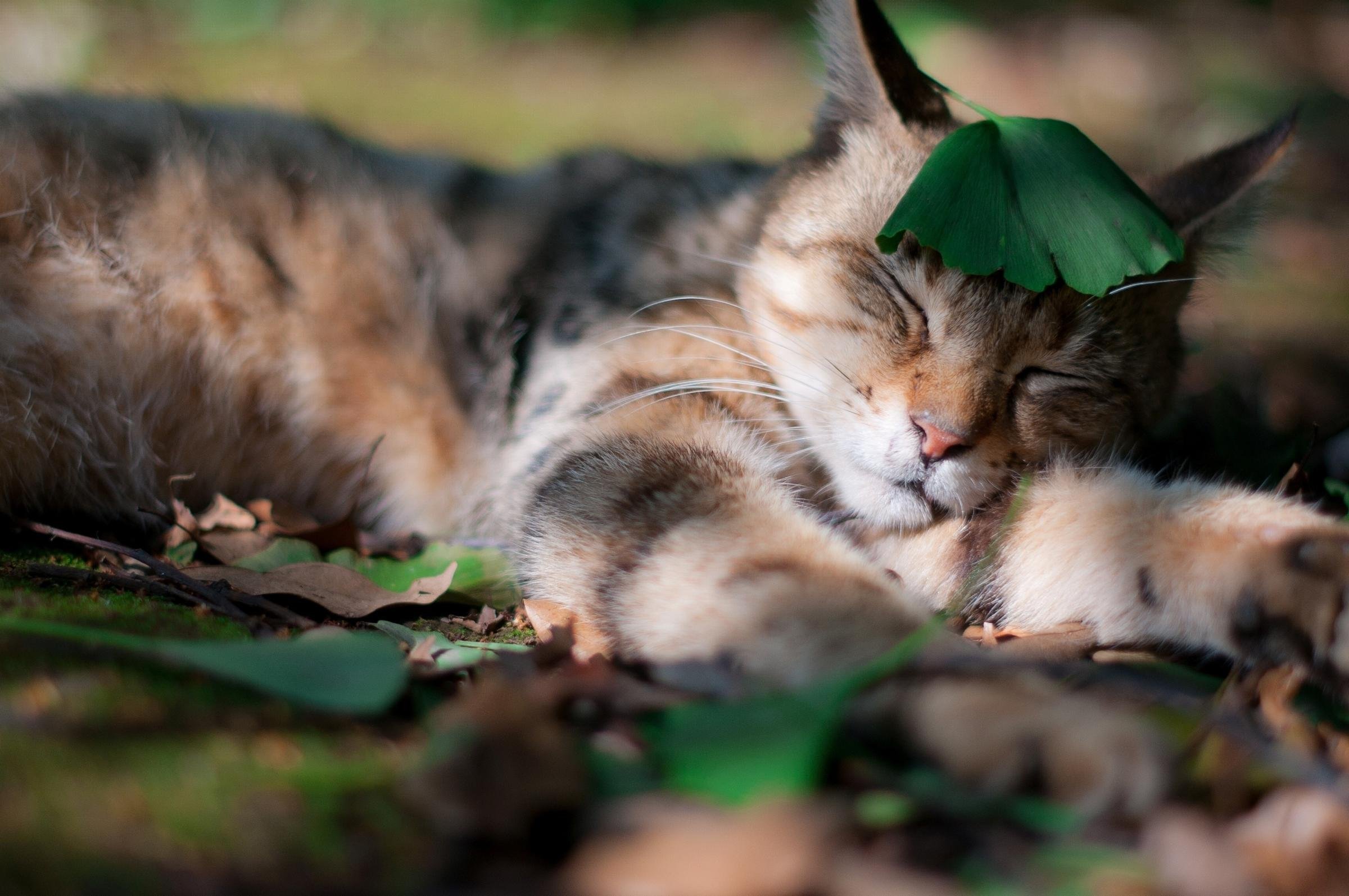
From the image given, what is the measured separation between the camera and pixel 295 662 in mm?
1131

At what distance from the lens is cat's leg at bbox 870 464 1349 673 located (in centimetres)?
138

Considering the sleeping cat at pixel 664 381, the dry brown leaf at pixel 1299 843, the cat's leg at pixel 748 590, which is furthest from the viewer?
the sleeping cat at pixel 664 381

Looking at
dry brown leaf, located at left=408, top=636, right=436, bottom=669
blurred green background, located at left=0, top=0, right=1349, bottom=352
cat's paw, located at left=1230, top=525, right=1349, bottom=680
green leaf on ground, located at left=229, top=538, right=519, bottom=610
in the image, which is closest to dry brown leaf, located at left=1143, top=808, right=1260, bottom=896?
cat's paw, located at left=1230, top=525, right=1349, bottom=680

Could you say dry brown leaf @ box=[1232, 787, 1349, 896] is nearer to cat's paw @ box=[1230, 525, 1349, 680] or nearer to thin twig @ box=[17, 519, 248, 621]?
cat's paw @ box=[1230, 525, 1349, 680]

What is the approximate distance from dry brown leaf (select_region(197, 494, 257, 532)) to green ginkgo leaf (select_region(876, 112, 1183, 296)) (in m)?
1.41

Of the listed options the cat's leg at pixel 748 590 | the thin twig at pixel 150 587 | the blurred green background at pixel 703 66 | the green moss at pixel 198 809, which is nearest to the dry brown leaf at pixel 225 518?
the thin twig at pixel 150 587

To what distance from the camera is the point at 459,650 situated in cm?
146

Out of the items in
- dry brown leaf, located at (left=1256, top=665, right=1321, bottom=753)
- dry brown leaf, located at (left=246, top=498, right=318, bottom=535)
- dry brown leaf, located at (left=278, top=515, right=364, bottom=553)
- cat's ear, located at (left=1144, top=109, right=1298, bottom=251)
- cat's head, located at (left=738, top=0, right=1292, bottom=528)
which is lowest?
dry brown leaf, located at (left=246, top=498, right=318, bottom=535)

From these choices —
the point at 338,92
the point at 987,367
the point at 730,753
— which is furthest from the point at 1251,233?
the point at 338,92

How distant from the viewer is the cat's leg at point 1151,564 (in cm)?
138

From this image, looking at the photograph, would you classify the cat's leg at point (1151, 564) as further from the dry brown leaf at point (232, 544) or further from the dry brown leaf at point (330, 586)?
the dry brown leaf at point (232, 544)

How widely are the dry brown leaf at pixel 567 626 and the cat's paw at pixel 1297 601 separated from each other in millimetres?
950

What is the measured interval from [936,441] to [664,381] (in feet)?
1.86

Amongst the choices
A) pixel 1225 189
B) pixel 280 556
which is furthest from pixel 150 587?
pixel 1225 189
